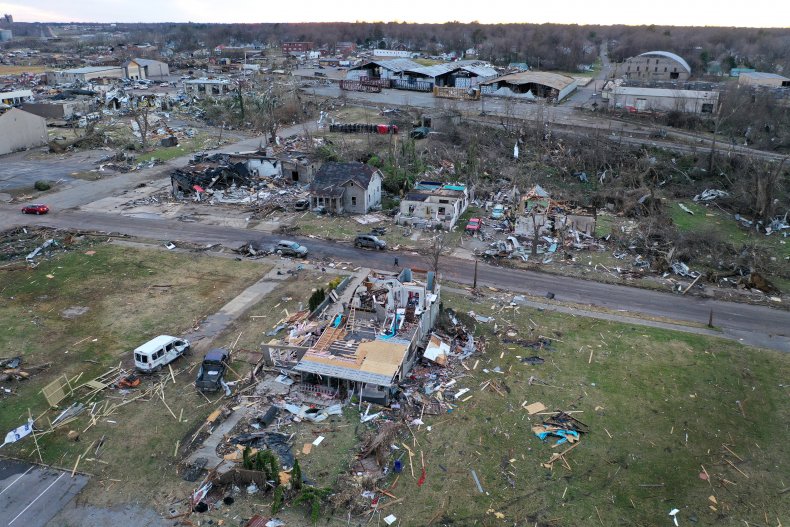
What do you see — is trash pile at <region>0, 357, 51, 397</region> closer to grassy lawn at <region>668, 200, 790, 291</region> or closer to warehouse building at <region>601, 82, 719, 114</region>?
grassy lawn at <region>668, 200, 790, 291</region>

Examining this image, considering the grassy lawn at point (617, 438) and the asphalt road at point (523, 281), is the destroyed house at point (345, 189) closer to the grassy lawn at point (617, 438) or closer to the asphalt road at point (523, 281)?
the asphalt road at point (523, 281)

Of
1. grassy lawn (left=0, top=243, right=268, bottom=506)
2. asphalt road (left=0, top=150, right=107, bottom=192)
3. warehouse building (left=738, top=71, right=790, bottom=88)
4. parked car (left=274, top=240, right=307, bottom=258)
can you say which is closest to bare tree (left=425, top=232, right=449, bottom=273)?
parked car (left=274, top=240, right=307, bottom=258)

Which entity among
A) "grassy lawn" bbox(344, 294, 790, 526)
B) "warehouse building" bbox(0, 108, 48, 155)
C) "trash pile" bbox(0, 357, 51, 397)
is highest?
"warehouse building" bbox(0, 108, 48, 155)

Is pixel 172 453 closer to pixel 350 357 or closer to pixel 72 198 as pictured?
pixel 350 357

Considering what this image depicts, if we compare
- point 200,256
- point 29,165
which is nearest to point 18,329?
point 200,256

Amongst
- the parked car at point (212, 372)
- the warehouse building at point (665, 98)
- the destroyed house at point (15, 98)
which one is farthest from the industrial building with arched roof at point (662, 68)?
the parked car at point (212, 372)
